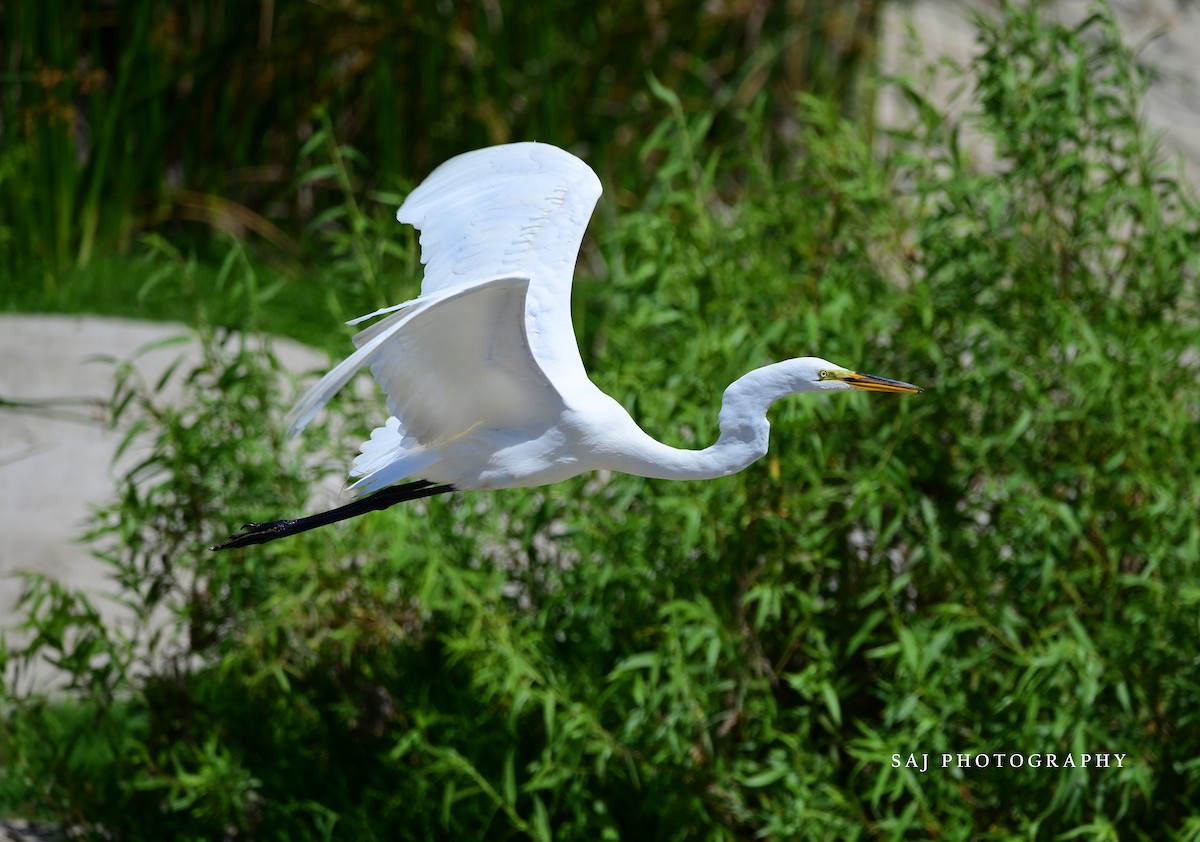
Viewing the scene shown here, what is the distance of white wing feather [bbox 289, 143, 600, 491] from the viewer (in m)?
2.47

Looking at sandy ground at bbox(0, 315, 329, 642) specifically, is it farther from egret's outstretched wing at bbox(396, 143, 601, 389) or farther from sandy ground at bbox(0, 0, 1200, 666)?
egret's outstretched wing at bbox(396, 143, 601, 389)

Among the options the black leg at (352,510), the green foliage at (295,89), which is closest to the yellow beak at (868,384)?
the black leg at (352,510)

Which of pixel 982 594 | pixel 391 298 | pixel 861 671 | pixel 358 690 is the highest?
pixel 391 298

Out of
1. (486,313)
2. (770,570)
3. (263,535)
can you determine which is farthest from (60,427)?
(486,313)

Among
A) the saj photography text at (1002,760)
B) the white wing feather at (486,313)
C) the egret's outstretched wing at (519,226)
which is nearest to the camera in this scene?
the white wing feather at (486,313)

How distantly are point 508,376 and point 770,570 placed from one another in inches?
42.1

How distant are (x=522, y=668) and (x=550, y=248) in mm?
983

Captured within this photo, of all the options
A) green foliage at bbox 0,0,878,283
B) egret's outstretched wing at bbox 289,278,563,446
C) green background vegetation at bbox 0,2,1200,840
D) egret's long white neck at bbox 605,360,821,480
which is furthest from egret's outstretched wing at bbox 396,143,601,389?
green foliage at bbox 0,0,878,283

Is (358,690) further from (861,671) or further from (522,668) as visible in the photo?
(861,671)

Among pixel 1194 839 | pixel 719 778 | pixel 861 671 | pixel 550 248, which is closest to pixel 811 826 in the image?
pixel 719 778

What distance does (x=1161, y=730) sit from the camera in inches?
134

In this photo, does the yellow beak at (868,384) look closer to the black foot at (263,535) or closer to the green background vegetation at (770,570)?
the green background vegetation at (770,570)

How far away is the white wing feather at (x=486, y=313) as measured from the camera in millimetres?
2471

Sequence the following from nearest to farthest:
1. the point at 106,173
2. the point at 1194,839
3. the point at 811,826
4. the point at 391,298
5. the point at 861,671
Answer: the point at 1194,839 < the point at 811,826 < the point at 861,671 < the point at 391,298 < the point at 106,173
